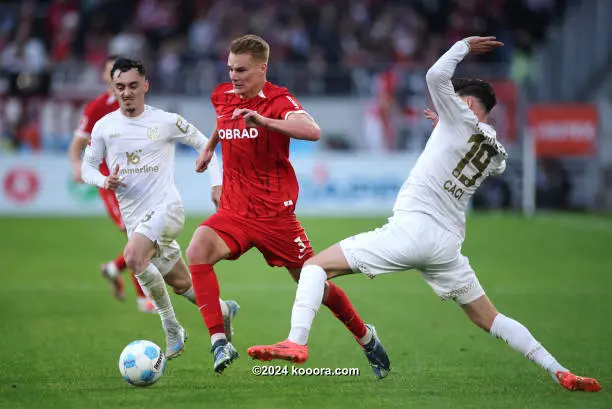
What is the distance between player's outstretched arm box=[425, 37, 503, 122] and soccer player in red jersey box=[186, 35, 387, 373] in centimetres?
108

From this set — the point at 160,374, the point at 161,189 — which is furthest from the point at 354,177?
the point at 160,374

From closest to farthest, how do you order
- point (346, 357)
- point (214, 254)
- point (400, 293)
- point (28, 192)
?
point (214, 254), point (346, 357), point (400, 293), point (28, 192)

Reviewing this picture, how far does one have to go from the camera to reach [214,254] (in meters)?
7.48

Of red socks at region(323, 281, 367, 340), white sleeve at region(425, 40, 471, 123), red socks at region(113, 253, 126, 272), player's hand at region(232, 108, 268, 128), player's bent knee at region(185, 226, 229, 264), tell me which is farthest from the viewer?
red socks at region(113, 253, 126, 272)

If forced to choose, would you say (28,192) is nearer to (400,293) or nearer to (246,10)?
(246,10)

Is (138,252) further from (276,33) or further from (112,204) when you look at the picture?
(276,33)

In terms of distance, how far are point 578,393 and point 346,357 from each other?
85.7 inches

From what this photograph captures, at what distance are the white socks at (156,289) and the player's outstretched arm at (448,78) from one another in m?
2.78

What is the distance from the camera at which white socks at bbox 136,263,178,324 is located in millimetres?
8367

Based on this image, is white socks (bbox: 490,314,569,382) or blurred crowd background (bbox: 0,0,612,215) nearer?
white socks (bbox: 490,314,569,382)

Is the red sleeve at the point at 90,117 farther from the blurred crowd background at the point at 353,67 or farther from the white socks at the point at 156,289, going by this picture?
the blurred crowd background at the point at 353,67

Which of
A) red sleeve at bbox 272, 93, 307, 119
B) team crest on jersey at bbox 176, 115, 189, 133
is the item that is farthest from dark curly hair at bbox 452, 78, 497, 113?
team crest on jersey at bbox 176, 115, 189, 133

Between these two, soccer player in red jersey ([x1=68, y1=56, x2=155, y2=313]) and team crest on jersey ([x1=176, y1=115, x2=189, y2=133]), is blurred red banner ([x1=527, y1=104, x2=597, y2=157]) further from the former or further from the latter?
team crest on jersey ([x1=176, y1=115, x2=189, y2=133])

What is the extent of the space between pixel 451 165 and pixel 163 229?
260cm
